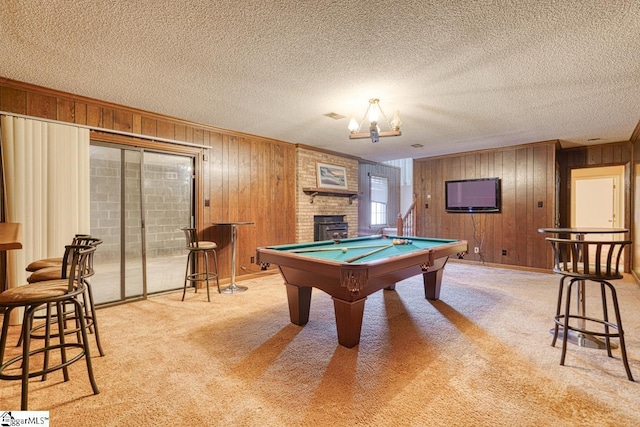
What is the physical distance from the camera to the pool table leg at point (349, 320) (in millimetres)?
2359

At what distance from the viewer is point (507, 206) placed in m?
5.95

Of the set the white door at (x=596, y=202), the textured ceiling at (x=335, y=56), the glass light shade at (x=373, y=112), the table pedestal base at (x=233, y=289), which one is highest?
the textured ceiling at (x=335, y=56)

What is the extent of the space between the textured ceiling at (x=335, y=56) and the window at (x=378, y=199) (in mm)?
4250

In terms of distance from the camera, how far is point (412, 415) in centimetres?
162

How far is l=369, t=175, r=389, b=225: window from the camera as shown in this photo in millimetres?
8266

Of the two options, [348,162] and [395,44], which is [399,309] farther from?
[348,162]

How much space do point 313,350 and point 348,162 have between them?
4949mm

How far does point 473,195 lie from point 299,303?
5029 mm

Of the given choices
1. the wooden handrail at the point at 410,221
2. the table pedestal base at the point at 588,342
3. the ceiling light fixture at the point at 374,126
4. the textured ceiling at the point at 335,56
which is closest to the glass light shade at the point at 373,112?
the ceiling light fixture at the point at 374,126

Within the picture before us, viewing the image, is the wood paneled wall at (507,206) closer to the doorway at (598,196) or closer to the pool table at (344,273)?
the doorway at (598,196)

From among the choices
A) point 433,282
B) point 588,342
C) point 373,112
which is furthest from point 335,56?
point 588,342

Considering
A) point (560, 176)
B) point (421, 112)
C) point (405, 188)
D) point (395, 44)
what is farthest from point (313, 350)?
point (405, 188)

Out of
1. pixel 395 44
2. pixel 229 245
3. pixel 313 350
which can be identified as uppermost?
pixel 395 44

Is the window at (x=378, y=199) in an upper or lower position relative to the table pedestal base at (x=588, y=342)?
upper
